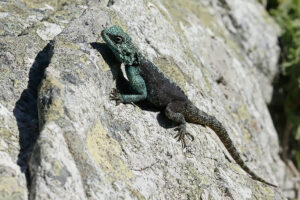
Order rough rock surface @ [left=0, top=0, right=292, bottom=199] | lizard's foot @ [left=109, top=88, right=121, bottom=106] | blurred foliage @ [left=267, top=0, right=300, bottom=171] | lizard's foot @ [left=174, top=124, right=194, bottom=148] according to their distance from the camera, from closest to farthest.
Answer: rough rock surface @ [left=0, top=0, right=292, bottom=199]
lizard's foot @ [left=109, top=88, right=121, bottom=106]
lizard's foot @ [left=174, top=124, right=194, bottom=148]
blurred foliage @ [left=267, top=0, right=300, bottom=171]

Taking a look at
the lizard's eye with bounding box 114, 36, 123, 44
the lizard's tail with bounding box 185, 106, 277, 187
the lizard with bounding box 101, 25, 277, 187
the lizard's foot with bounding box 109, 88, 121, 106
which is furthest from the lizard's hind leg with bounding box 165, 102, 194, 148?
the lizard's eye with bounding box 114, 36, 123, 44

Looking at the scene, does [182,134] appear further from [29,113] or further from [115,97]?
[29,113]

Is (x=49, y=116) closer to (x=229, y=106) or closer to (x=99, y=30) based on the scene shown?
(x=99, y=30)

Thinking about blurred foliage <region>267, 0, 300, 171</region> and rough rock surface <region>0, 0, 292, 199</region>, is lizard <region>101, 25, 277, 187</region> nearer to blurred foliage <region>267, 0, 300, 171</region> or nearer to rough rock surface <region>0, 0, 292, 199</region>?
rough rock surface <region>0, 0, 292, 199</region>

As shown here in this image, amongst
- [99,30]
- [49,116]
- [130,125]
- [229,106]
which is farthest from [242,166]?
[49,116]

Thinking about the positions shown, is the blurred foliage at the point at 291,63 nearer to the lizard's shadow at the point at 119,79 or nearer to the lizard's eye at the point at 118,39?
the lizard's shadow at the point at 119,79

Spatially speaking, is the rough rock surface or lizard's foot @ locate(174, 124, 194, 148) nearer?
the rough rock surface
